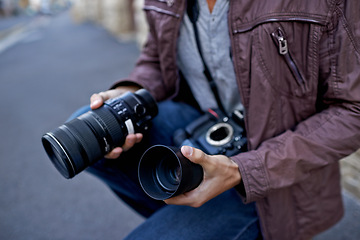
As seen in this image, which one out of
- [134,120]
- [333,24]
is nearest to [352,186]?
[333,24]

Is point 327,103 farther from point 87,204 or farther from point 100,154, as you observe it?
point 87,204

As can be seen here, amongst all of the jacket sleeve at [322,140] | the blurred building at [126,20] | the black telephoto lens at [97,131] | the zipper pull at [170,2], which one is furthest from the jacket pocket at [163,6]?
the blurred building at [126,20]

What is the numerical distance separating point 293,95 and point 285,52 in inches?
4.4

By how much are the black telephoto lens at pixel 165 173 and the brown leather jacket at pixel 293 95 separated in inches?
5.2

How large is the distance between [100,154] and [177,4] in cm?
43

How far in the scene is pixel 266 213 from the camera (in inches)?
31.1

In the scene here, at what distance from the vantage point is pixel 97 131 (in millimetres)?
755

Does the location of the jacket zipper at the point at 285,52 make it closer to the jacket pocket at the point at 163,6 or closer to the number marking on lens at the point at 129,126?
the jacket pocket at the point at 163,6

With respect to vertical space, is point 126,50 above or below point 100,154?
below

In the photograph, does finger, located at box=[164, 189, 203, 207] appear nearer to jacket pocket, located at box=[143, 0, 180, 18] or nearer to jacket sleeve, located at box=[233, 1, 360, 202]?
A: jacket sleeve, located at box=[233, 1, 360, 202]

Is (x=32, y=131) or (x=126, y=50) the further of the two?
(x=126, y=50)

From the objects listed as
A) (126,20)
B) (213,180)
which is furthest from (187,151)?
(126,20)

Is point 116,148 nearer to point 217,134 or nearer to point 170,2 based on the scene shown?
point 217,134

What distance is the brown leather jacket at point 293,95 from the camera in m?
0.66
